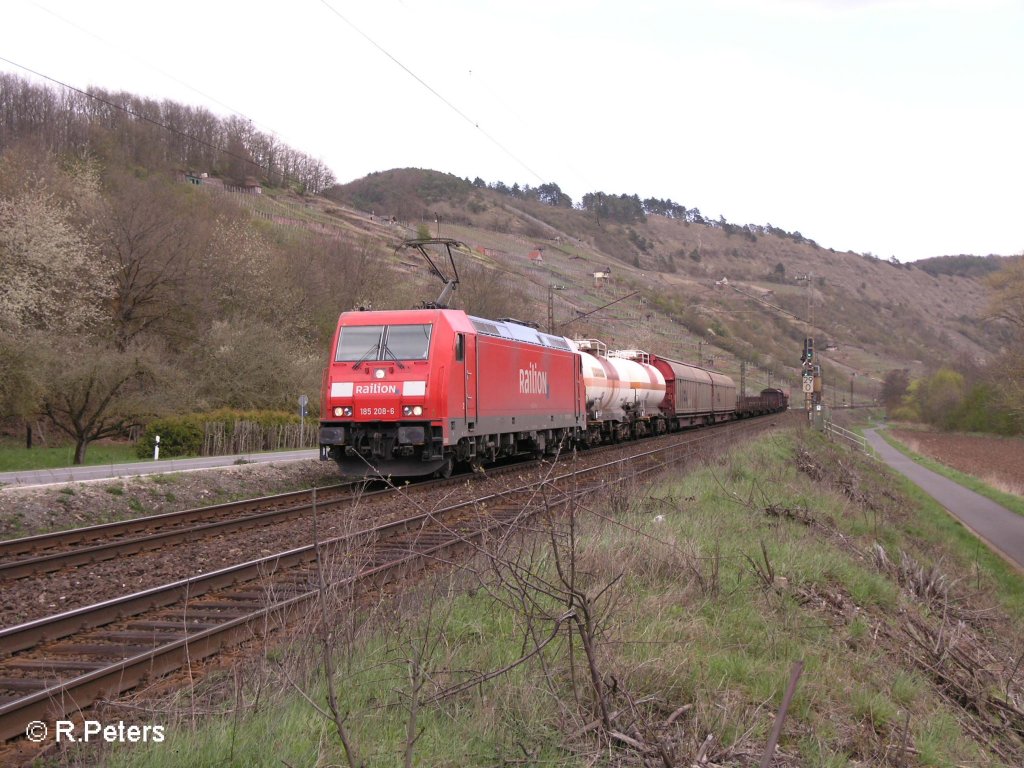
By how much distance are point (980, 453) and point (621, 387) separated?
114ft

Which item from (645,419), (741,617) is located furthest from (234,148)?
(741,617)

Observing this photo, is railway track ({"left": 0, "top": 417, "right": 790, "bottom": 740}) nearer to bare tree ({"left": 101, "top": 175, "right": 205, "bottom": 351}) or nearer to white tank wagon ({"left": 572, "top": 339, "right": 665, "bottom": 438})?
white tank wagon ({"left": 572, "top": 339, "right": 665, "bottom": 438})

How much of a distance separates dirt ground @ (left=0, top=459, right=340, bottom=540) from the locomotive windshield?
11.0ft

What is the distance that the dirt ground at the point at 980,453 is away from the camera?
131ft

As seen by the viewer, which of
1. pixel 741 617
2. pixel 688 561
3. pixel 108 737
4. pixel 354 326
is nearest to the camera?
pixel 108 737

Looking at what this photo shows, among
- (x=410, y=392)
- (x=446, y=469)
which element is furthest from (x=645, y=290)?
(x=410, y=392)

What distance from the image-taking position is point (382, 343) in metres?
17.1

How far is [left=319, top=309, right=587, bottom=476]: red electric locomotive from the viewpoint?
53.8ft

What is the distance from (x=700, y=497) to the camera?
13.8 metres

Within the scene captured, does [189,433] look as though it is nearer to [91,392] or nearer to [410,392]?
[91,392]

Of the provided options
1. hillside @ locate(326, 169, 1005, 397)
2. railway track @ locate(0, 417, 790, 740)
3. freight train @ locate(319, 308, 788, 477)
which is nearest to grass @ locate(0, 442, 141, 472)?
freight train @ locate(319, 308, 788, 477)

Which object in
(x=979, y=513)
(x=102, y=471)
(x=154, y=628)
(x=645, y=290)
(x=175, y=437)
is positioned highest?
(x=645, y=290)

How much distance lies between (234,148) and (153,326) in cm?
4917

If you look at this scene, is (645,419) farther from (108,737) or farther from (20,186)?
(108,737)
